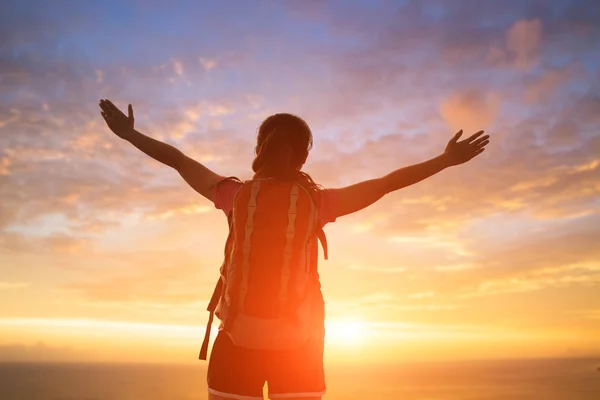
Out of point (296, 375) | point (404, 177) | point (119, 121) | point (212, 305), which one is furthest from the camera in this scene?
point (119, 121)

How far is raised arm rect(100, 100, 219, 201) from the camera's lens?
454 cm

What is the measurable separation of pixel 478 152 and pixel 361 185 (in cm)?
133

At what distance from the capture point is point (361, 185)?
441 cm

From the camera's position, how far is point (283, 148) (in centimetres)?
417

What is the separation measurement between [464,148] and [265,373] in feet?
8.96

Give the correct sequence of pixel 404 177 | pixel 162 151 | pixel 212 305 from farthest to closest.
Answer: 1. pixel 162 151
2. pixel 404 177
3. pixel 212 305

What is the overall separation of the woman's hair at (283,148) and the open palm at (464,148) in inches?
56.1

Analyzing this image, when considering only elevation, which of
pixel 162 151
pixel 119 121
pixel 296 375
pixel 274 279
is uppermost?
pixel 119 121

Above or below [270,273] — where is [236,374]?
below

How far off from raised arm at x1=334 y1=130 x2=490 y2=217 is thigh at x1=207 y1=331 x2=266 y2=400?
51.2 inches

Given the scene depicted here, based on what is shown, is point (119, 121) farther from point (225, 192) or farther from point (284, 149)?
point (284, 149)

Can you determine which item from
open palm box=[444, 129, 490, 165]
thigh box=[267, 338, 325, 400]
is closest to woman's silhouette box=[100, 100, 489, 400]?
thigh box=[267, 338, 325, 400]

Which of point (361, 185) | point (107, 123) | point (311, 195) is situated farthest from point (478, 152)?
point (107, 123)

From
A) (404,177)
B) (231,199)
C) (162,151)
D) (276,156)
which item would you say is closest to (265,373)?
(231,199)
